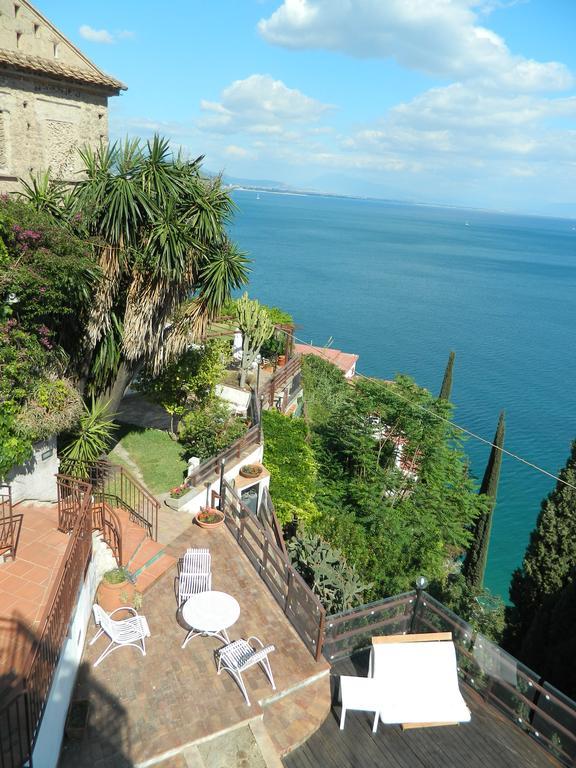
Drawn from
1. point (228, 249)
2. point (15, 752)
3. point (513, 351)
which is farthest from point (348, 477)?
point (513, 351)

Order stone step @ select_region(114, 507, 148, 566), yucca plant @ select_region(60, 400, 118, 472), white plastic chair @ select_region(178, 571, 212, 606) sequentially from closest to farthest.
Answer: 1. white plastic chair @ select_region(178, 571, 212, 606)
2. stone step @ select_region(114, 507, 148, 566)
3. yucca plant @ select_region(60, 400, 118, 472)

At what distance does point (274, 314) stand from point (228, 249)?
36.1 feet

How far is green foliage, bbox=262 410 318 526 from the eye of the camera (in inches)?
603

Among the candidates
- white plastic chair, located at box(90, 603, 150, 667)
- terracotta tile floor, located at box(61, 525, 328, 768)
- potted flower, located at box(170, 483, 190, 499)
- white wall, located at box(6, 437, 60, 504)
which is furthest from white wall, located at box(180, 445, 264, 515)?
white plastic chair, located at box(90, 603, 150, 667)

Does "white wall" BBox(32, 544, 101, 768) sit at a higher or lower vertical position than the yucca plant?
lower

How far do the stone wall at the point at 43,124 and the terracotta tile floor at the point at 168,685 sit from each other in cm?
1065

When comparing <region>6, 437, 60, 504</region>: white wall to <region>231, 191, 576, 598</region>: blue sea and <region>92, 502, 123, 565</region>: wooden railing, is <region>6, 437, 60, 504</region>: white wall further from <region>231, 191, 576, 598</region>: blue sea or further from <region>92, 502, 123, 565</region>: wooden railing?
<region>231, 191, 576, 598</region>: blue sea

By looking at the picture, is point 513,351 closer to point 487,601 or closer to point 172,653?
point 487,601

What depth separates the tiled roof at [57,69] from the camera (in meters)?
12.2

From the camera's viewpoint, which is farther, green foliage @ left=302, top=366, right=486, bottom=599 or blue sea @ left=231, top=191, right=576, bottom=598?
blue sea @ left=231, top=191, right=576, bottom=598

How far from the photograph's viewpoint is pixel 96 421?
476 inches

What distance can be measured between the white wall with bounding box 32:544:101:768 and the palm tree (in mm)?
5503

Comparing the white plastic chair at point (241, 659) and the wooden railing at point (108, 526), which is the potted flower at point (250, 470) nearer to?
the wooden railing at point (108, 526)

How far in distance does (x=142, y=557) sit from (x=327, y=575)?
4.19m
